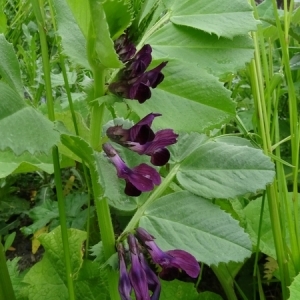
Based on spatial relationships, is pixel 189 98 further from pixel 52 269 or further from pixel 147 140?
pixel 52 269

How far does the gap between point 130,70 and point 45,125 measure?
3.5 inches

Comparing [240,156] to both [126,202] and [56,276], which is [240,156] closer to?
[126,202]

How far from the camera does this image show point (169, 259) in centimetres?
50

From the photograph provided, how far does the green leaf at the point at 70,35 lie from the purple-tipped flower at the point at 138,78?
37 millimetres

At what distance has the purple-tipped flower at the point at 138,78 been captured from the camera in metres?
0.44

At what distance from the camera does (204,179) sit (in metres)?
0.61

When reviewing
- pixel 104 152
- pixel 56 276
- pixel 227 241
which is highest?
pixel 104 152

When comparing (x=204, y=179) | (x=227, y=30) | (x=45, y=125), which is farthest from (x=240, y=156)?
(x=45, y=125)

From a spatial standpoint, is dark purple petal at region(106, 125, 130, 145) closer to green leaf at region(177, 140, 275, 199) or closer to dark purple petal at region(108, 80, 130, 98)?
dark purple petal at region(108, 80, 130, 98)

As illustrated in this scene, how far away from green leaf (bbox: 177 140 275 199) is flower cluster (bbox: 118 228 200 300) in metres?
0.11

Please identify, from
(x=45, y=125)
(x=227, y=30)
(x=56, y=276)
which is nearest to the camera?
(x=45, y=125)

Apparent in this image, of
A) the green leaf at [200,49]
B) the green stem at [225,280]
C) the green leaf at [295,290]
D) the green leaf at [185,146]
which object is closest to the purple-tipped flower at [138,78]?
the green leaf at [200,49]

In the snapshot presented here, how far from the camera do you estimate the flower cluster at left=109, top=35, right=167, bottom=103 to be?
0.44 meters

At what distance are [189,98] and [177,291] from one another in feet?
1.18
